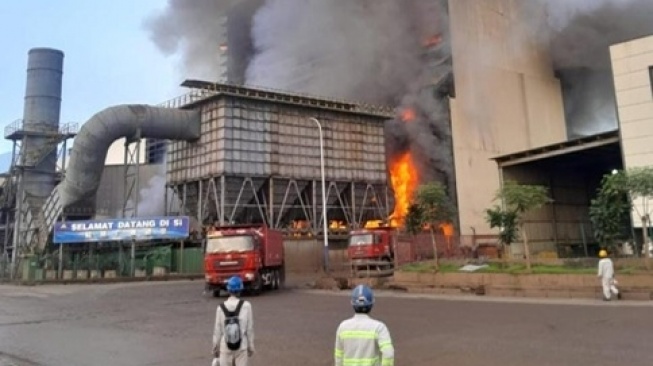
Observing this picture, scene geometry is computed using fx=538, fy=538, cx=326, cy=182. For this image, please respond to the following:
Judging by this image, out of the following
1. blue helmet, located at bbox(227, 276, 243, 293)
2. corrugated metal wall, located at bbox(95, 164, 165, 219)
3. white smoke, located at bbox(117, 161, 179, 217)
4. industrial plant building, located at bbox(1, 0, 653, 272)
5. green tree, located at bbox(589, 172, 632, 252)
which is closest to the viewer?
blue helmet, located at bbox(227, 276, 243, 293)

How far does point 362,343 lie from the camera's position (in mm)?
4004

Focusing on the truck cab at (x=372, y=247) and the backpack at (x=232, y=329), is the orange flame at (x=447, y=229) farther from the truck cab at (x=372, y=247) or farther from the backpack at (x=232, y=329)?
the backpack at (x=232, y=329)

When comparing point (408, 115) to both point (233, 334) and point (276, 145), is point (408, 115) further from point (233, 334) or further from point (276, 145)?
point (233, 334)

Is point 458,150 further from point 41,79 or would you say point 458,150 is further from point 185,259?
point 41,79

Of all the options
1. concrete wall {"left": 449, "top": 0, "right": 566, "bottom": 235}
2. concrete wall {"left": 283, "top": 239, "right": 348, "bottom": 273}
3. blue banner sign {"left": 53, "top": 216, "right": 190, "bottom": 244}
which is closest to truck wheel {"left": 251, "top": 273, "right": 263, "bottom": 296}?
blue banner sign {"left": 53, "top": 216, "right": 190, "bottom": 244}

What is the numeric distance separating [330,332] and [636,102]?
2533 cm

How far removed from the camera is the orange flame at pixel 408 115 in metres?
50.4

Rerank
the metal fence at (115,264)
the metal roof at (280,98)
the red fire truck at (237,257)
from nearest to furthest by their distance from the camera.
Result: the red fire truck at (237,257) < the metal fence at (115,264) < the metal roof at (280,98)

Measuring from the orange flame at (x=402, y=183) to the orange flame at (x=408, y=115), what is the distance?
125 inches

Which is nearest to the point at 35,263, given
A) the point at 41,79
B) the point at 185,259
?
the point at 185,259

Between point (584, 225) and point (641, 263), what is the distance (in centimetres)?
2425

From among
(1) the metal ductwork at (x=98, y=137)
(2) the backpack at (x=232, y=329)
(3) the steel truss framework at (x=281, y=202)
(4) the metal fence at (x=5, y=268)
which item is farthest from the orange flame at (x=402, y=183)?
(2) the backpack at (x=232, y=329)

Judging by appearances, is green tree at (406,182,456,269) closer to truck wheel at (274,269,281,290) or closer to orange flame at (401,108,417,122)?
truck wheel at (274,269,281,290)

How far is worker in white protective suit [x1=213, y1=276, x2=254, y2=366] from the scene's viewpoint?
5738mm
